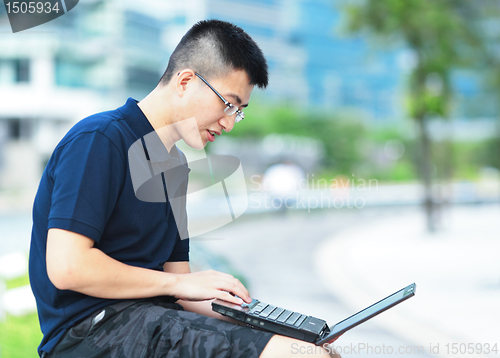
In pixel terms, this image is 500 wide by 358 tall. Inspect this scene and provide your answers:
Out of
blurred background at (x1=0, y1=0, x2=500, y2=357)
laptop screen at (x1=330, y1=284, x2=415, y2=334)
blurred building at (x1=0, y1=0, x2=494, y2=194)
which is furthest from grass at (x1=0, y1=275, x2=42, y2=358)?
blurred building at (x1=0, y1=0, x2=494, y2=194)

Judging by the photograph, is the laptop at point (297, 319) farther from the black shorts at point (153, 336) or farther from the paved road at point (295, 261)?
the paved road at point (295, 261)

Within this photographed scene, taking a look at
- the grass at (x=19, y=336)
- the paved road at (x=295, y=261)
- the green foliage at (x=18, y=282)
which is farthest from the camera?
the green foliage at (x=18, y=282)

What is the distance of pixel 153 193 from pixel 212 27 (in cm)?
59

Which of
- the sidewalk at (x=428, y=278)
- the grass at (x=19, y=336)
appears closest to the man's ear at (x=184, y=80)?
the grass at (x=19, y=336)

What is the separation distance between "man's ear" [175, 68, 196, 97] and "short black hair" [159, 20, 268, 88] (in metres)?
0.04

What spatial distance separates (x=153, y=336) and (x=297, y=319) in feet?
1.24

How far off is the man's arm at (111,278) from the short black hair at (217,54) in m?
0.60

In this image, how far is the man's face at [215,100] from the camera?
1543 millimetres

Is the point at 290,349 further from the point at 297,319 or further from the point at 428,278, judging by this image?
the point at 428,278

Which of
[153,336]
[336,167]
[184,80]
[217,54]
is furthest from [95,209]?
[336,167]

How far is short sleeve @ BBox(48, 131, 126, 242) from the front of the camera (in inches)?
47.5

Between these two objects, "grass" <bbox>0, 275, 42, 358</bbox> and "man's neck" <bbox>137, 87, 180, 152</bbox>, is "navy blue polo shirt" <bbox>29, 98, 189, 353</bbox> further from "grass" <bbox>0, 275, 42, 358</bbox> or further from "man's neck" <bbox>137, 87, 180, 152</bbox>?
"grass" <bbox>0, 275, 42, 358</bbox>

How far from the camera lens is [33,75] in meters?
23.2

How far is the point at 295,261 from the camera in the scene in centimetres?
767
